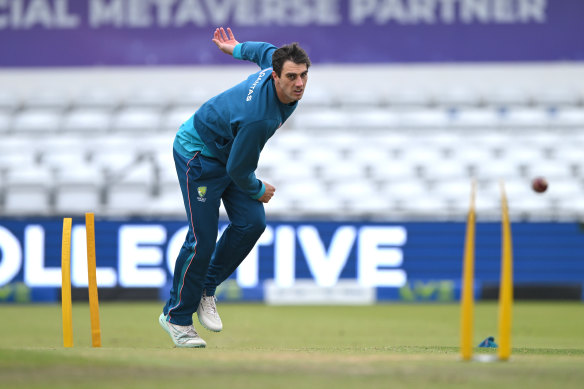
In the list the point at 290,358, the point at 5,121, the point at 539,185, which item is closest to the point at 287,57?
the point at 290,358

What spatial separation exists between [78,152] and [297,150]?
115 inches

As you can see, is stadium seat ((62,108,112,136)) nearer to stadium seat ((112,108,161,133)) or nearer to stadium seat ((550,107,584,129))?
stadium seat ((112,108,161,133))

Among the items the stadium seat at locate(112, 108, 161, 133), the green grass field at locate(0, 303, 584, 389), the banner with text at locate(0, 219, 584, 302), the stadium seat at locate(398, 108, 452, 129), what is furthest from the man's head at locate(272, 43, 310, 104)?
the stadium seat at locate(112, 108, 161, 133)

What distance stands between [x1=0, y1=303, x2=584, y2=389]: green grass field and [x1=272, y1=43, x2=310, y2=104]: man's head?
1363 mm

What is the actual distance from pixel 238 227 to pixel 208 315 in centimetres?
60

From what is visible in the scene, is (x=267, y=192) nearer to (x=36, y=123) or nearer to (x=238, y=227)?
(x=238, y=227)

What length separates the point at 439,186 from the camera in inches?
415

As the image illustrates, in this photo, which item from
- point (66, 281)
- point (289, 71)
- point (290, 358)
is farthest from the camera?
point (66, 281)

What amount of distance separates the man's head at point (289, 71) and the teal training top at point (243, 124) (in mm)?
77

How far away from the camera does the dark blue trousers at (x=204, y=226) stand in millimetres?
4988

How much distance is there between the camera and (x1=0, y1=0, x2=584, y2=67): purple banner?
1336 centimetres

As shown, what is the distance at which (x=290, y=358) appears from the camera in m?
4.03

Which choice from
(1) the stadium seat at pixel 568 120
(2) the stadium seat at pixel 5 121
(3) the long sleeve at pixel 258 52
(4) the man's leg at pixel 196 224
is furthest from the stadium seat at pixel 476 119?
(4) the man's leg at pixel 196 224

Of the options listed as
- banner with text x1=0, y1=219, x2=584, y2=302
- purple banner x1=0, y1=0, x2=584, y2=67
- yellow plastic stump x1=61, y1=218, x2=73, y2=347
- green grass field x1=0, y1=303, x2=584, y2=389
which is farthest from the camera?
purple banner x1=0, y1=0, x2=584, y2=67
